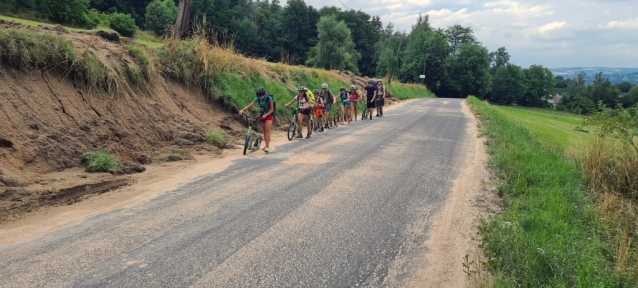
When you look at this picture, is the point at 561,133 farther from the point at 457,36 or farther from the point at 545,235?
the point at 457,36

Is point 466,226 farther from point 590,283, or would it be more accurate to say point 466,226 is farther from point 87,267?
point 87,267

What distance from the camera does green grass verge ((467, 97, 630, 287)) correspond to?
4281 millimetres

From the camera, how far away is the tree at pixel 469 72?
86500 millimetres

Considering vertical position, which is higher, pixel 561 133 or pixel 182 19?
pixel 182 19

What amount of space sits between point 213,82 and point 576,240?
12505mm

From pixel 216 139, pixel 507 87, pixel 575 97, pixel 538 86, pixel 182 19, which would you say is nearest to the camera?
pixel 216 139

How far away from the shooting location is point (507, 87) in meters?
110

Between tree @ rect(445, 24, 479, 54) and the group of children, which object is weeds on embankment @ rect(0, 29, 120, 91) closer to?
the group of children

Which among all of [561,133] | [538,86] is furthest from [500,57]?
[561,133]

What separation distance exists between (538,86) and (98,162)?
130 m

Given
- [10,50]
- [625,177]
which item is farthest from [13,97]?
[625,177]

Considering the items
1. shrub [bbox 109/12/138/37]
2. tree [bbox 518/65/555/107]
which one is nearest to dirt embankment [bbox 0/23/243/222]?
shrub [bbox 109/12/138/37]

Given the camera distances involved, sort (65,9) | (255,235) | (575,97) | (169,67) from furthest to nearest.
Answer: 1. (575,97)
2. (65,9)
3. (169,67)
4. (255,235)

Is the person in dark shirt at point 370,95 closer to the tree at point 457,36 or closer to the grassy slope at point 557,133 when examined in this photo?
the grassy slope at point 557,133
